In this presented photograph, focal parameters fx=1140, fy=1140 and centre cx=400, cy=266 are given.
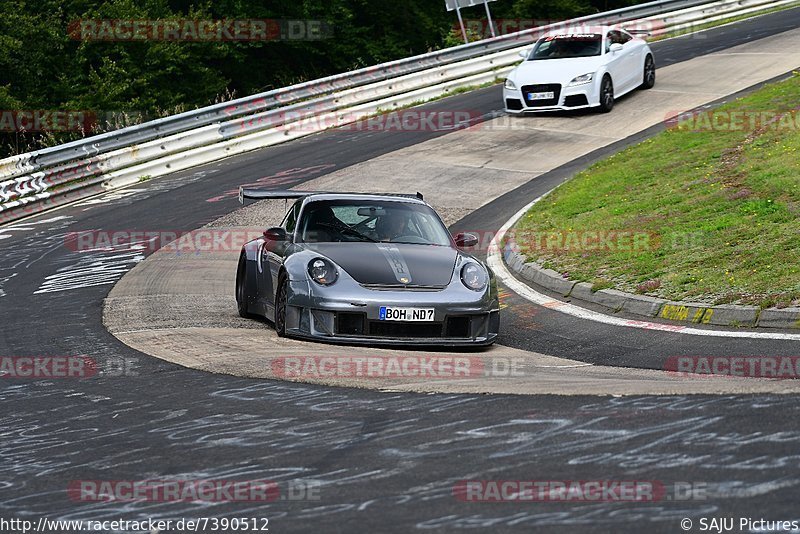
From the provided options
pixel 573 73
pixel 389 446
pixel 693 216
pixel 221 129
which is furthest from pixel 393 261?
pixel 573 73

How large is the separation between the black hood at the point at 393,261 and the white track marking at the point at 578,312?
168cm

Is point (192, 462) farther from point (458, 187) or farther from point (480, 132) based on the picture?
point (480, 132)

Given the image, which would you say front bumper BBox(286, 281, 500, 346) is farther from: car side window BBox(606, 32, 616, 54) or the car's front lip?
car side window BBox(606, 32, 616, 54)

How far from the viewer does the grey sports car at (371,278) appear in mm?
9367

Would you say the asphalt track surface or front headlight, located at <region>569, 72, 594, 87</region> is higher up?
front headlight, located at <region>569, 72, 594, 87</region>

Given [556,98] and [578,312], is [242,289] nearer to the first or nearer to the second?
[578,312]

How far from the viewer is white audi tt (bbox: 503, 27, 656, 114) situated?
2327cm

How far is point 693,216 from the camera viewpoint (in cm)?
1355

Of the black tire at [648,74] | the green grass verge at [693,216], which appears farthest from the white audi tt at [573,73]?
the green grass verge at [693,216]

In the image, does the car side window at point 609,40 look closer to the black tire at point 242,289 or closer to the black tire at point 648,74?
the black tire at point 648,74

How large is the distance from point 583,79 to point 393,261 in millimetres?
14333

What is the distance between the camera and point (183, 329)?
10.3 meters

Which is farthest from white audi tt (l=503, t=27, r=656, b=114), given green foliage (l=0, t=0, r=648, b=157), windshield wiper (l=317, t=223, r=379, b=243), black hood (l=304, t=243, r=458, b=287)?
black hood (l=304, t=243, r=458, b=287)

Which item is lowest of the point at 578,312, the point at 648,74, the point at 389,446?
the point at 578,312
